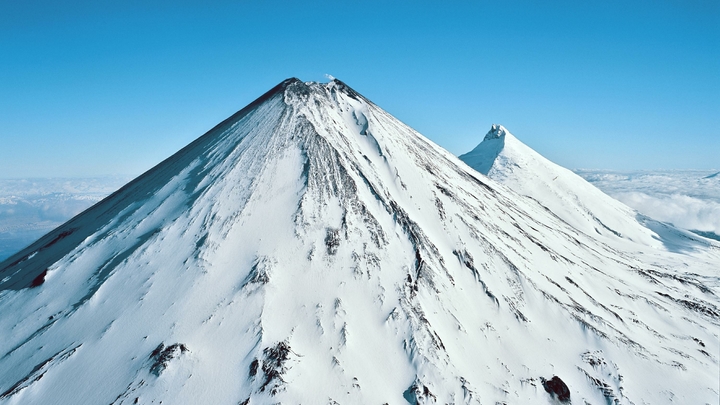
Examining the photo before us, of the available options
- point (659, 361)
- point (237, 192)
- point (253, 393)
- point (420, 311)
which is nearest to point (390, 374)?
point (420, 311)

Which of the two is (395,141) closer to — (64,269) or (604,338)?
(604,338)

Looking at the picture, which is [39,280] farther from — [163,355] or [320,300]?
[320,300]

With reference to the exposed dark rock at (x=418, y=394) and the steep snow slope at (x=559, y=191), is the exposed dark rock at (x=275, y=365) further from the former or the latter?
the steep snow slope at (x=559, y=191)

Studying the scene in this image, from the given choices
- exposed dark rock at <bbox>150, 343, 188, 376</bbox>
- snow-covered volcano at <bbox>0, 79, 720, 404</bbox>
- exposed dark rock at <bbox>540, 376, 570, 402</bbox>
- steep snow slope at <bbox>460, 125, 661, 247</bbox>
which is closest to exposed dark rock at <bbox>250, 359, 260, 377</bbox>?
snow-covered volcano at <bbox>0, 79, 720, 404</bbox>

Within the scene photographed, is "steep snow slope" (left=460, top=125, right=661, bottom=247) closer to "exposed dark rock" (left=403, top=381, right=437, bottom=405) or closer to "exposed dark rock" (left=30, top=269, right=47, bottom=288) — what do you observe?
"exposed dark rock" (left=403, top=381, right=437, bottom=405)

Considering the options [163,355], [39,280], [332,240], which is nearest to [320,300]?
[332,240]

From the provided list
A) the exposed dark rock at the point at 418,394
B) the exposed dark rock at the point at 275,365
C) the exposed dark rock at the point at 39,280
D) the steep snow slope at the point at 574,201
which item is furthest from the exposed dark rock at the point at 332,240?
the steep snow slope at the point at 574,201
